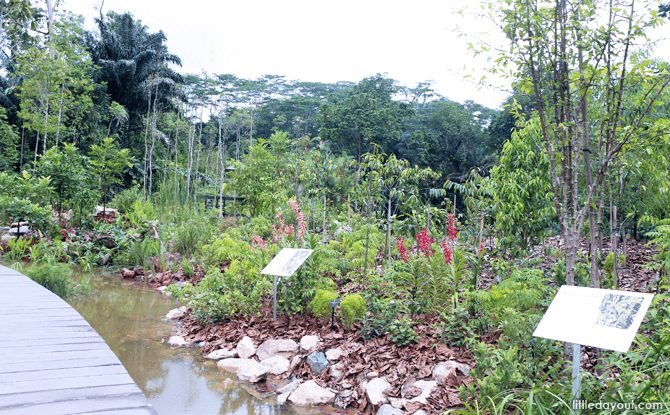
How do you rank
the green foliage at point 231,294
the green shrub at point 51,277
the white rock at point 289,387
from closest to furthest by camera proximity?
the white rock at point 289,387, the green foliage at point 231,294, the green shrub at point 51,277

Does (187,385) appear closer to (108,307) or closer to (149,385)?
(149,385)

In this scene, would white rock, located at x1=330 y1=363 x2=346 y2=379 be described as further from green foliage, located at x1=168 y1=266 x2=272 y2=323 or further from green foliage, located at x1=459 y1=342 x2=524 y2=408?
green foliage, located at x1=168 y1=266 x2=272 y2=323

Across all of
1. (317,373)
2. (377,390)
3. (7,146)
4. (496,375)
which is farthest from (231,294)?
(7,146)

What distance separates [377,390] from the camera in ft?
10.2

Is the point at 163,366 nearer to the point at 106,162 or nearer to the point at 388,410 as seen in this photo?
the point at 388,410

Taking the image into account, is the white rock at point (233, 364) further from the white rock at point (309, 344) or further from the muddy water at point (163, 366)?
the white rock at point (309, 344)

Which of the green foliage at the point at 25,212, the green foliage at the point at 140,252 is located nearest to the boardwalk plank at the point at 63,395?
the green foliage at the point at 140,252

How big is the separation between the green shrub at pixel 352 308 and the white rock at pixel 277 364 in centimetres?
66

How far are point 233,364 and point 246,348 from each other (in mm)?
246

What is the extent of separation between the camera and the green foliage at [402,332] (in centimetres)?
358

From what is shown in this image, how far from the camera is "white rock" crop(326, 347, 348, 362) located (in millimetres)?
3646

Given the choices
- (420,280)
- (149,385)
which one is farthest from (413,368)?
(149,385)

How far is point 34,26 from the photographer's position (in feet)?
37.5

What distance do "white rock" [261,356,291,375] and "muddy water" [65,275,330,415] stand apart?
280 millimetres
